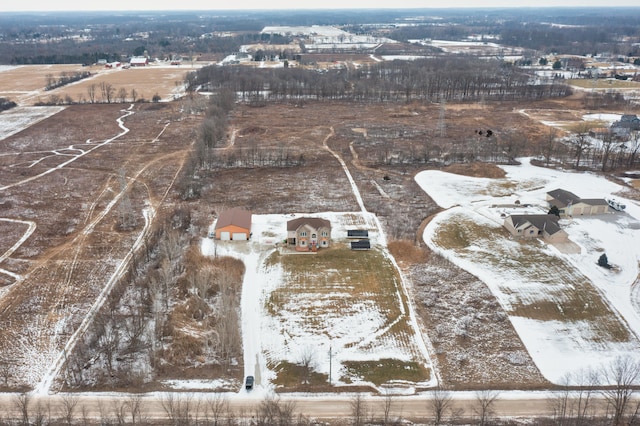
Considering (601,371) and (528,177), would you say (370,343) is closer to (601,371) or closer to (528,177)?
(601,371)

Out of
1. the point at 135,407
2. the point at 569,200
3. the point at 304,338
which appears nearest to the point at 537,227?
the point at 569,200

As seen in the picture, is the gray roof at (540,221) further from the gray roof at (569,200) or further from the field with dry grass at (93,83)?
the field with dry grass at (93,83)

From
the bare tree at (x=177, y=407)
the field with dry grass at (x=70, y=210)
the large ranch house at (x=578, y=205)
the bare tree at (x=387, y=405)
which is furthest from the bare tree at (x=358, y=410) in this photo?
the large ranch house at (x=578, y=205)

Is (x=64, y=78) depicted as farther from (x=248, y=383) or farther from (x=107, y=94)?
(x=248, y=383)

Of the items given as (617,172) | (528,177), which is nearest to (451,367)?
(528,177)

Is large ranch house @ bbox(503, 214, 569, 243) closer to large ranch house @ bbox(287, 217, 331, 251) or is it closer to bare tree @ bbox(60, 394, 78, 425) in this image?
large ranch house @ bbox(287, 217, 331, 251)
